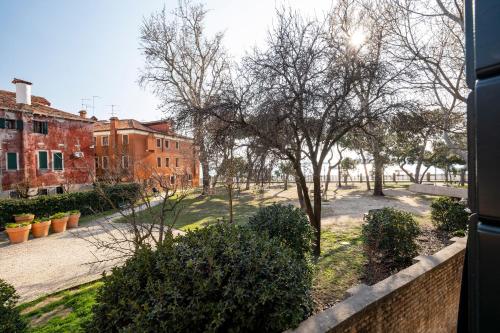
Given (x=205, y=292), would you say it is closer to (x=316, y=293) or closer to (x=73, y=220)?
(x=316, y=293)

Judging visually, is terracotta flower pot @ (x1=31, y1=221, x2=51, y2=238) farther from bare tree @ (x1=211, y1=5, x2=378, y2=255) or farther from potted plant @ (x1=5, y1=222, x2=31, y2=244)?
bare tree @ (x1=211, y1=5, x2=378, y2=255)

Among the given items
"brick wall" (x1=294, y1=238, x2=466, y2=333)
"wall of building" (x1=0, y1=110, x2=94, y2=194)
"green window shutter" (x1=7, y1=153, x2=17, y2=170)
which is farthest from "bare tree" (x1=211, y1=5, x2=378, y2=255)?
"green window shutter" (x1=7, y1=153, x2=17, y2=170)

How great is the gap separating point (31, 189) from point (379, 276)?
964 inches

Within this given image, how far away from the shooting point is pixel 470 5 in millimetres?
815

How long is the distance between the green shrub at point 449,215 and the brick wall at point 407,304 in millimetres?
3747

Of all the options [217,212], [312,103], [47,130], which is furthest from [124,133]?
[312,103]

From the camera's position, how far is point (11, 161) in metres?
20.8

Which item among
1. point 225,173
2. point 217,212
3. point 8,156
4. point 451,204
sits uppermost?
point 8,156

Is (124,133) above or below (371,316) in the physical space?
above

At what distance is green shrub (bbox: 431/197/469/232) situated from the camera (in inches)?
348

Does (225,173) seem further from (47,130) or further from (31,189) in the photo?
(47,130)

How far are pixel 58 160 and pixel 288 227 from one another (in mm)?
24926

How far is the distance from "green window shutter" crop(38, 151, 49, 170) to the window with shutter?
2.07 ft

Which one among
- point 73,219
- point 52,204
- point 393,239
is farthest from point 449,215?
point 52,204
